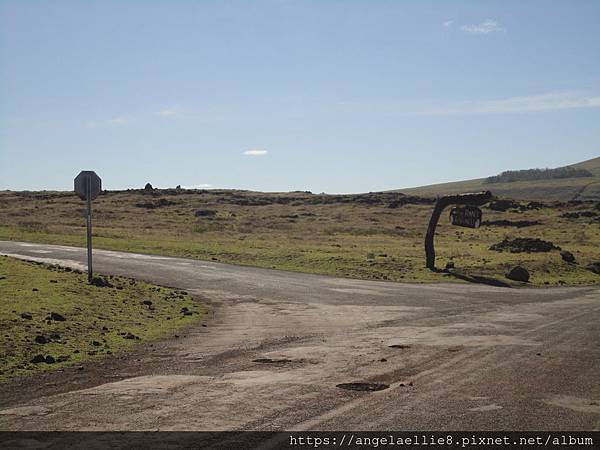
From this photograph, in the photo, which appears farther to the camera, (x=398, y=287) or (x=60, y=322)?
(x=398, y=287)

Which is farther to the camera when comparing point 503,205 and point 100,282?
point 503,205

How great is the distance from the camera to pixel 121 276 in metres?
24.7

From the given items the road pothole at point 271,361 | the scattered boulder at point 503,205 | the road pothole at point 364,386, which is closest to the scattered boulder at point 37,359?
the road pothole at point 271,361

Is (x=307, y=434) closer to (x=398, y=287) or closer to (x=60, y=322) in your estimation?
(x=60, y=322)

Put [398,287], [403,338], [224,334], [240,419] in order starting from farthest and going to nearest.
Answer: [398,287], [224,334], [403,338], [240,419]

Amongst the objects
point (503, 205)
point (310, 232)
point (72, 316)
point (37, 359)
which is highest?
point (503, 205)

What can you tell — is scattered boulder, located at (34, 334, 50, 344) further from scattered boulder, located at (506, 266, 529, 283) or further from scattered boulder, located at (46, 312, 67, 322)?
scattered boulder, located at (506, 266, 529, 283)

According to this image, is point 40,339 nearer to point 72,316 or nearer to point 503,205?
point 72,316

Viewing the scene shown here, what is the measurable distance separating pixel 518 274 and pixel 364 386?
21.9 metres

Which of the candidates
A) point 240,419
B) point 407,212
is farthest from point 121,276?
point 407,212

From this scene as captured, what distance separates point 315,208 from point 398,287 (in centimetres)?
7146

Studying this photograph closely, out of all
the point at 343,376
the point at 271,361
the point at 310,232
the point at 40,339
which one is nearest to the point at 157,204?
the point at 310,232

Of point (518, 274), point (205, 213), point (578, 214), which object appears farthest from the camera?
point (205, 213)

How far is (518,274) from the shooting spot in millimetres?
29422
